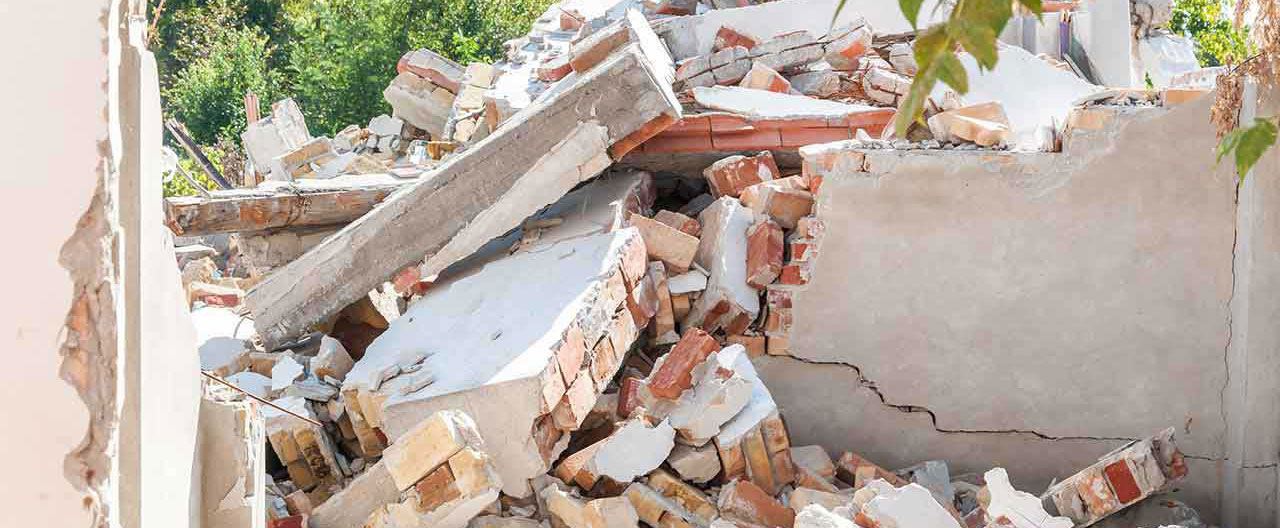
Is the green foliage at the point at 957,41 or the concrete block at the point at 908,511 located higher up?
the green foliage at the point at 957,41

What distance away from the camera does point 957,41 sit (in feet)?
5.83

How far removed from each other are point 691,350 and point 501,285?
1022 millimetres

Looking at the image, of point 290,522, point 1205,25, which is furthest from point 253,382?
point 1205,25

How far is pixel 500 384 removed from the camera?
5160mm

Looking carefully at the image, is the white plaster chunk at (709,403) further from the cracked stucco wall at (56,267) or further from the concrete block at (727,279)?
the cracked stucco wall at (56,267)

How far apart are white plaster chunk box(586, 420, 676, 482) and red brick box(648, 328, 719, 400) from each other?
201mm

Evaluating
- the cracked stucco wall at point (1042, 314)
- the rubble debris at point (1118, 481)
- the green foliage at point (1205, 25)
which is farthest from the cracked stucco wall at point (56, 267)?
the green foliage at point (1205, 25)

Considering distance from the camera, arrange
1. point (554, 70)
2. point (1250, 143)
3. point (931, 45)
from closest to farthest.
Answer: point (931, 45)
point (1250, 143)
point (554, 70)

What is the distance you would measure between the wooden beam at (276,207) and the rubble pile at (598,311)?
0.01m

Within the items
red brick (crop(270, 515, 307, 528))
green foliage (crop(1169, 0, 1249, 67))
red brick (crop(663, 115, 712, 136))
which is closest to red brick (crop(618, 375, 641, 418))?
red brick (crop(270, 515, 307, 528))

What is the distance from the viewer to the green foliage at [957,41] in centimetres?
169

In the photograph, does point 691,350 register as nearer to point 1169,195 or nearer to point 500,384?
point 500,384

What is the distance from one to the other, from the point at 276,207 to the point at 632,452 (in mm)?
2468

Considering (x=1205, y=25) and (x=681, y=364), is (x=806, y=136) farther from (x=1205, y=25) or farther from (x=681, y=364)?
(x=1205, y=25)
